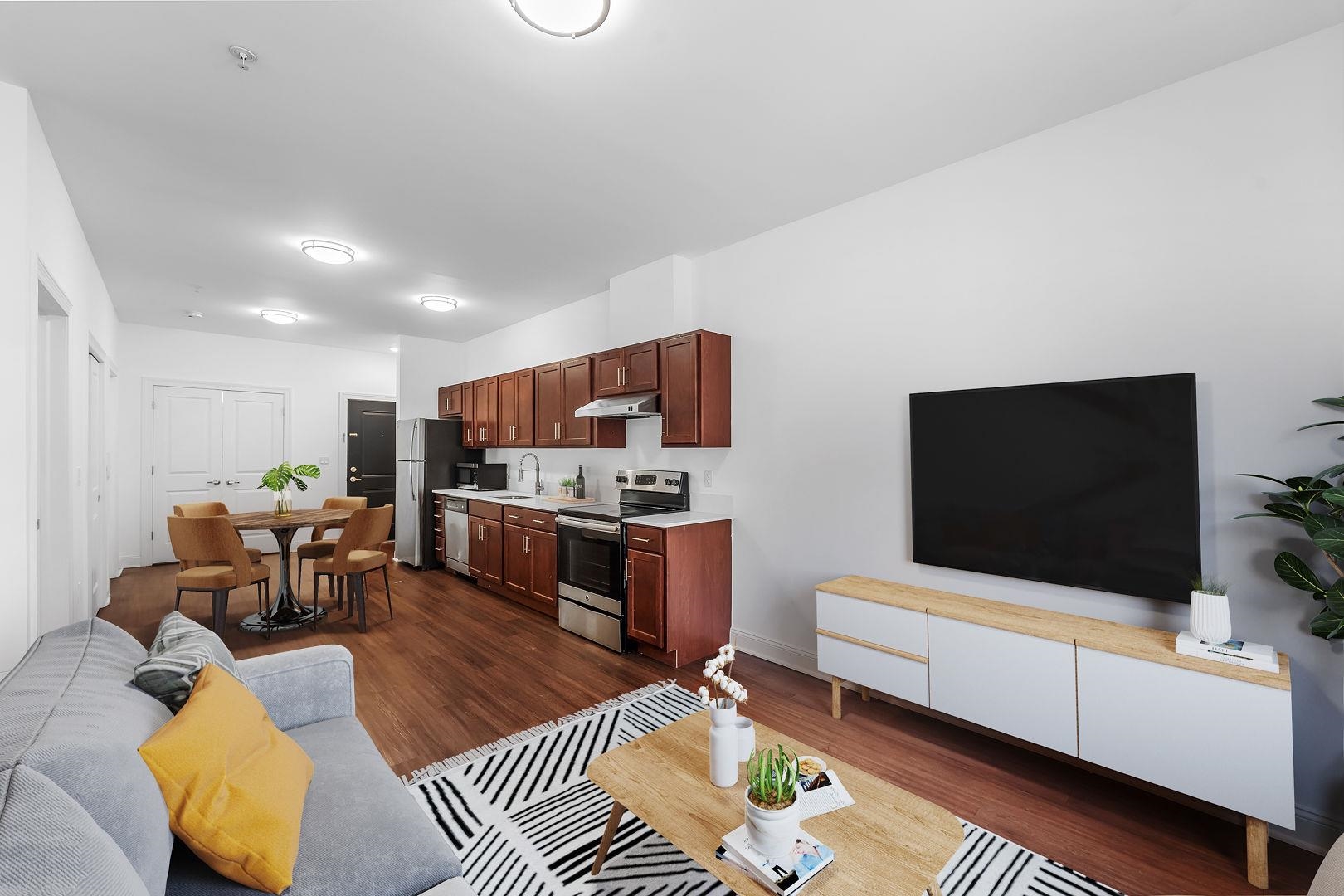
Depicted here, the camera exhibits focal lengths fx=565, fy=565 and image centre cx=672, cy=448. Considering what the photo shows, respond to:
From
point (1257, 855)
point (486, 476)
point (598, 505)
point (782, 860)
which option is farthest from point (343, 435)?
point (1257, 855)

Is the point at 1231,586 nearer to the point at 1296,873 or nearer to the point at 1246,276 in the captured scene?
the point at 1296,873

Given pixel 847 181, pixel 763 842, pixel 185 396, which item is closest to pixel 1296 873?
pixel 763 842

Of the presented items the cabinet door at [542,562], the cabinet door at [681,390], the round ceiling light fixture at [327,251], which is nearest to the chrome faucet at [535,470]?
the cabinet door at [542,562]

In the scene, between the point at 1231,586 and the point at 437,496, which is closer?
the point at 1231,586

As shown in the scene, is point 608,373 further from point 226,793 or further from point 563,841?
point 226,793

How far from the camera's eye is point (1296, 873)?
189cm

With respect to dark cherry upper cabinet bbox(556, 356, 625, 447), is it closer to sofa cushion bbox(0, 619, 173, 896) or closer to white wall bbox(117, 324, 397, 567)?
sofa cushion bbox(0, 619, 173, 896)

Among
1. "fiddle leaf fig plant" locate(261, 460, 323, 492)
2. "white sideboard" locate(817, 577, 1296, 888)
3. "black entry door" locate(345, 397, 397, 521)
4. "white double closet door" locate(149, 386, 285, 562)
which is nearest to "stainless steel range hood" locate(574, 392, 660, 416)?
"white sideboard" locate(817, 577, 1296, 888)

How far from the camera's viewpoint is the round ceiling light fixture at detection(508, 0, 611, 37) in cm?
183

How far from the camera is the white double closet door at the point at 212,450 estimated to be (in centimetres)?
673

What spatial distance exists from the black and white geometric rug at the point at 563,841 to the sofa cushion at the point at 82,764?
1140mm

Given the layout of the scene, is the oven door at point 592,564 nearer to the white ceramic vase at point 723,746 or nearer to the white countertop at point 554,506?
the white countertop at point 554,506

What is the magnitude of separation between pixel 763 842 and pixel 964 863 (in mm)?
1069

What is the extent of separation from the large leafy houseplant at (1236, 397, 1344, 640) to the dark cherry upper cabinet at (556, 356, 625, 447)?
382 centimetres
